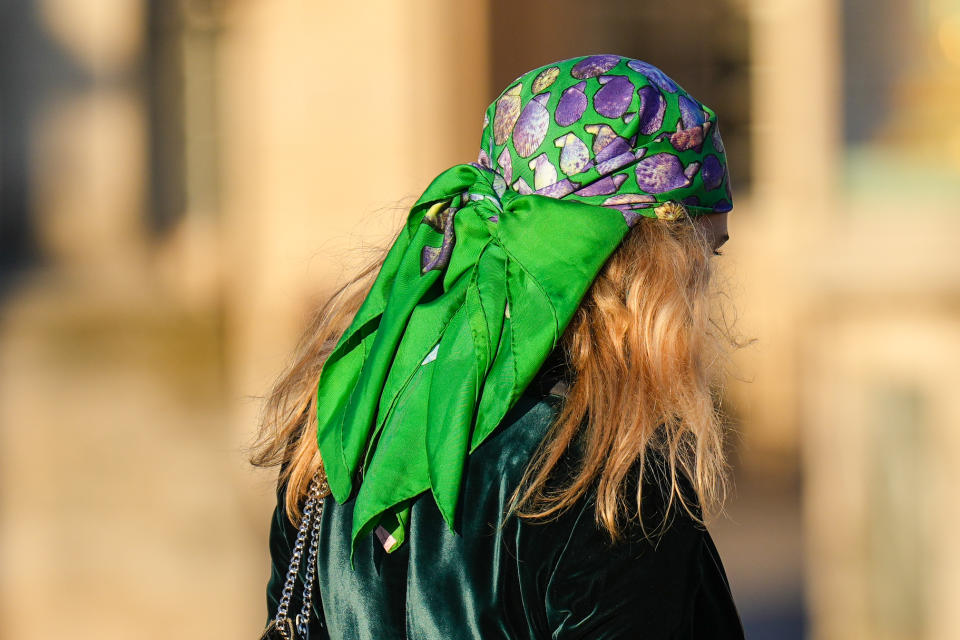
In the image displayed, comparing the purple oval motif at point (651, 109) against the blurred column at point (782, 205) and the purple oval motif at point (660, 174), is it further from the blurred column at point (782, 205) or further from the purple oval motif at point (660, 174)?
the blurred column at point (782, 205)

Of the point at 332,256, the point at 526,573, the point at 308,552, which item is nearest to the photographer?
the point at 526,573

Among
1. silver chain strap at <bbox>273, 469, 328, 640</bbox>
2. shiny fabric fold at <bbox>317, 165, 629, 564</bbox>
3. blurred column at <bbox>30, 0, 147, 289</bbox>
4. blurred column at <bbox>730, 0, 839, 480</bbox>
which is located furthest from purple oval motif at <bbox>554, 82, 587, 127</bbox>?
blurred column at <bbox>730, 0, 839, 480</bbox>

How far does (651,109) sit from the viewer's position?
139 cm

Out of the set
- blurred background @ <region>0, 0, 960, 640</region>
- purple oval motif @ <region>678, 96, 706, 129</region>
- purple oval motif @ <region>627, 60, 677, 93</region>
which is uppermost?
purple oval motif @ <region>627, 60, 677, 93</region>

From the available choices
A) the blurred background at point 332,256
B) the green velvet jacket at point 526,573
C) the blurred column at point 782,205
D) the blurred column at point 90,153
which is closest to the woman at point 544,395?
the green velvet jacket at point 526,573

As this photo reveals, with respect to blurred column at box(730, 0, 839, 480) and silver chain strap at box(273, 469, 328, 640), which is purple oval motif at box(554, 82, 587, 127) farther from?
blurred column at box(730, 0, 839, 480)

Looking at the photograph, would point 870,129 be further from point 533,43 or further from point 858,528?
point 858,528

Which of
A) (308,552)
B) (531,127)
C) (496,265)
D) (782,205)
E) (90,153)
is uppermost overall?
(531,127)

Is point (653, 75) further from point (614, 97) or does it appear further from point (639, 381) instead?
point (639, 381)

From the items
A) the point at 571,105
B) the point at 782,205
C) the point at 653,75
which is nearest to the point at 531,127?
the point at 571,105

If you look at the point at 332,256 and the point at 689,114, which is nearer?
the point at 689,114

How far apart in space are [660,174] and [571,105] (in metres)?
0.13

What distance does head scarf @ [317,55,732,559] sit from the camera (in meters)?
1.29

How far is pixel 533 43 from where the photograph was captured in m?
5.82
